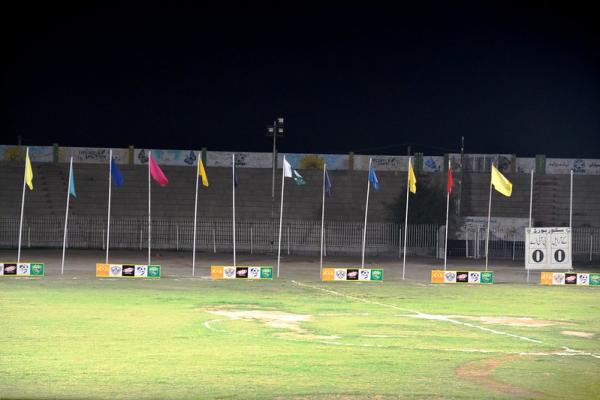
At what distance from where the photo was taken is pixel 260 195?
225 feet

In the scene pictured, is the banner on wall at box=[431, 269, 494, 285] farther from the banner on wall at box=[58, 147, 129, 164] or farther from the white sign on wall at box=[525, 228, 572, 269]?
the banner on wall at box=[58, 147, 129, 164]

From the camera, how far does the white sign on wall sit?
42.9 metres

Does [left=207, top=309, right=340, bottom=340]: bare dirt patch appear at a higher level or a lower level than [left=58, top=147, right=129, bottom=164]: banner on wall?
lower

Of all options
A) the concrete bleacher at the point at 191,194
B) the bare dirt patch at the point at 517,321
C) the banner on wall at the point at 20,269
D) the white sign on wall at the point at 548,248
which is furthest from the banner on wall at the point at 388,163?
the bare dirt patch at the point at 517,321

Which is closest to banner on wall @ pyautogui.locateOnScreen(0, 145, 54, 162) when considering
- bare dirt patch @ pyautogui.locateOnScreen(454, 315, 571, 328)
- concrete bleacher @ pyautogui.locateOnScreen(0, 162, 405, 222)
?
concrete bleacher @ pyautogui.locateOnScreen(0, 162, 405, 222)

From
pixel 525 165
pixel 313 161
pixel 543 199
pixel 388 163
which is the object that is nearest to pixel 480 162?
pixel 525 165

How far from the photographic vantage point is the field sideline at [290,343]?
15.6 metres

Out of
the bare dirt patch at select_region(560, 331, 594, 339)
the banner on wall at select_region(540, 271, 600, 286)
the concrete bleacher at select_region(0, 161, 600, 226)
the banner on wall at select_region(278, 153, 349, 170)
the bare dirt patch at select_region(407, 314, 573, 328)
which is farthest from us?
the banner on wall at select_region(278, 153, 349, 170)

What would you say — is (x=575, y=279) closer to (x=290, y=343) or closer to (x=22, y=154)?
(x=290, y=343)

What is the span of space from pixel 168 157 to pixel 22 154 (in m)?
11.8

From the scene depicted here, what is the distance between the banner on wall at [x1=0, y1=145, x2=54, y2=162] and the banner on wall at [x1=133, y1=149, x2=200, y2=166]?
6.89 m

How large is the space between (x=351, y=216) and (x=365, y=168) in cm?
719

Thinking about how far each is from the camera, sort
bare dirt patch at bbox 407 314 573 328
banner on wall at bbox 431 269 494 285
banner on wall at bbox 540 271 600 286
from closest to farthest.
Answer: bare dirt patch at bbox 407 314 573 328
banner on wall at bbox 431 269 494 285
banner on wall at bbox 540 271 600 286

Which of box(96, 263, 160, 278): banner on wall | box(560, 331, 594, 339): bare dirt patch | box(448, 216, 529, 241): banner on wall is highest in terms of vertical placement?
box(448, 216, 529, 241): banner on wall
